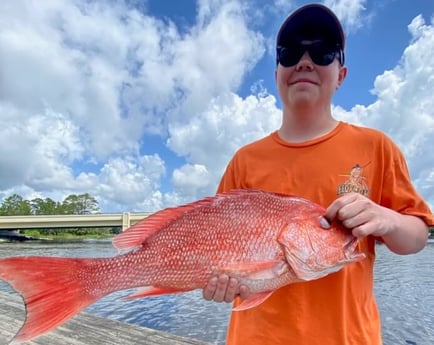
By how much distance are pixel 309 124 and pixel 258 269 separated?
77 cm

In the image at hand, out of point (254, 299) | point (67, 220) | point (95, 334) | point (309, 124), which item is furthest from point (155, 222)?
point (67, 220)

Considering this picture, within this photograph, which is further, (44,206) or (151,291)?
(44,206)

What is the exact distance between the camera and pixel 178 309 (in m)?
8.84

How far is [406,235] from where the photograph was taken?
4.55 ft

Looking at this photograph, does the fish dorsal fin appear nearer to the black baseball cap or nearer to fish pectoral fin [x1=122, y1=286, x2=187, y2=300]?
fish pectoral fin [x1=122, y1=286, x2=187, y2=300]

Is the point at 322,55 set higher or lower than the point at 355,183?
higher

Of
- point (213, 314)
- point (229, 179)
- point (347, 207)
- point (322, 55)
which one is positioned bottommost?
point (213, 314)

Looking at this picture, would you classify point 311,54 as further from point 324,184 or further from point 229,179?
point 229,179

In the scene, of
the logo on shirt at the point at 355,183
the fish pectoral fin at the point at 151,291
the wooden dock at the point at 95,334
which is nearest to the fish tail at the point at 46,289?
the fish pectoral fin at the point at 151,291

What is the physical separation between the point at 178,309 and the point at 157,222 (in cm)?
798

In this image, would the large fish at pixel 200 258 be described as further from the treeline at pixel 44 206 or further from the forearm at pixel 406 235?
the treeline at pixel 44 206

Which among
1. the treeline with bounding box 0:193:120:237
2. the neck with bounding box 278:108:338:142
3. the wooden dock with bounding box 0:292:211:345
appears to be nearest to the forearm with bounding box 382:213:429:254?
the neck with bounding box 278:108:338:142

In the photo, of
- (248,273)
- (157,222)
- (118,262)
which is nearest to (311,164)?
(248,273)

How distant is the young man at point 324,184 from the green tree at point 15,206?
7119cm
